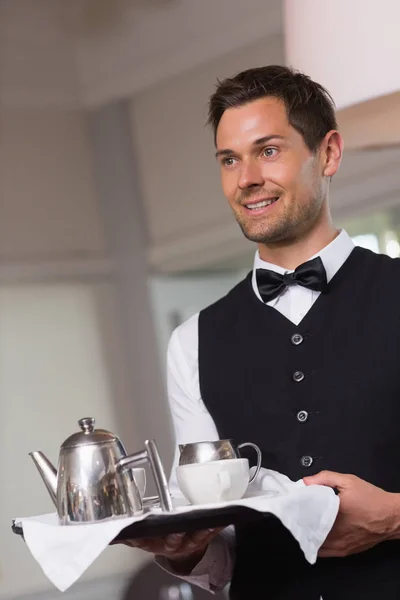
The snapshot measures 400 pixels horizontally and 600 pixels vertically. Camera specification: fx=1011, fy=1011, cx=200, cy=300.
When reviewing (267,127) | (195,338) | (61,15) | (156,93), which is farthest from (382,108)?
(61,15)

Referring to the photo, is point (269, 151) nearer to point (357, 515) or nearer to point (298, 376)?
point (298, 376)

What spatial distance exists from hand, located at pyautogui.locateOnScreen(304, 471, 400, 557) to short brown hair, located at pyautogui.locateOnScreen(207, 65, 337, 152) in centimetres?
76

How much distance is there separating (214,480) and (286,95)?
2.79ft

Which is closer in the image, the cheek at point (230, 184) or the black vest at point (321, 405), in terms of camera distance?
the black vest at point (321, 405)

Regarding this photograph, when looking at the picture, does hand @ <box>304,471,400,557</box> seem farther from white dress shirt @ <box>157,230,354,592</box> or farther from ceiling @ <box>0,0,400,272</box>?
ceiling @ <box>0,0,400,272</box>

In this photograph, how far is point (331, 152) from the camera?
2.12 metres

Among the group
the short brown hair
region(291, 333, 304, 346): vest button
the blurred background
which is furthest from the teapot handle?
the blurred background

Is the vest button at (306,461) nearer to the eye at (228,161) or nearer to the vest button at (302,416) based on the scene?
the vest button at (302,416)

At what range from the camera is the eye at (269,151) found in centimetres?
199

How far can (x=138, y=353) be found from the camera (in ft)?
12.1

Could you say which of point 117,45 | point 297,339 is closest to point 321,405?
point 297,339

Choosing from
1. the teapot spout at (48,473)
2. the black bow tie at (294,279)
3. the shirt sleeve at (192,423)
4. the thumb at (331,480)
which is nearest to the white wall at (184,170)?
the shirt sleeve at (192,423)

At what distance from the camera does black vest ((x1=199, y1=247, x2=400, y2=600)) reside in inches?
70.6

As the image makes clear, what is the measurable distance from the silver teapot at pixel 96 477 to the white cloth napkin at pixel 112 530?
6 centimetres
